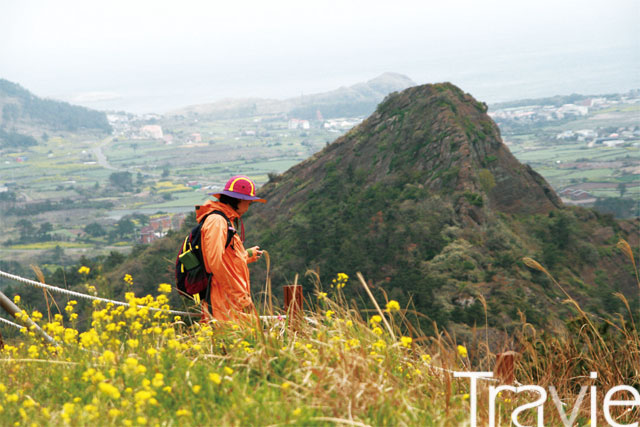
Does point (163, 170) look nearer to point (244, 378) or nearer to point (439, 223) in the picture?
point (439, 223)

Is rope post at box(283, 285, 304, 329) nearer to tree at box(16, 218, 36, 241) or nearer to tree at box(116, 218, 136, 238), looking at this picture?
tree at box(116, 218, 136, 238)

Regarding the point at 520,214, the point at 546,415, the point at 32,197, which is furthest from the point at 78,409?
the point at 32,197

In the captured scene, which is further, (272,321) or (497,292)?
(497,292)

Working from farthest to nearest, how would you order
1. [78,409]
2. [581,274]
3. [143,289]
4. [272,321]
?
[143,289] → [581,274] → [272,321] → [78,409]

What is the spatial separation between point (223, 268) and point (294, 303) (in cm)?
59

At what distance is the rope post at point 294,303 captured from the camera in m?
4.36

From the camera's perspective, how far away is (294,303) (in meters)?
4.44

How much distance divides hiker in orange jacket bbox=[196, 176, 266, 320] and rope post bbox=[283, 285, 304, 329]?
0.27m

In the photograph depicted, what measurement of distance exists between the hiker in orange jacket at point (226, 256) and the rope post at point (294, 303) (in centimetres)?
27

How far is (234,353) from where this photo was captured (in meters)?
3.73

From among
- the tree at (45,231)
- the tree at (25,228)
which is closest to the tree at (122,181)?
the tree at (25,228)

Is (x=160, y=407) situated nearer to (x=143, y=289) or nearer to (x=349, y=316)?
(x=349, y=316)

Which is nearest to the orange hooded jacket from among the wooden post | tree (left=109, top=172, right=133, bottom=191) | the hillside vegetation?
the hillside vegetation

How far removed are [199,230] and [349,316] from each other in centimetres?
132
